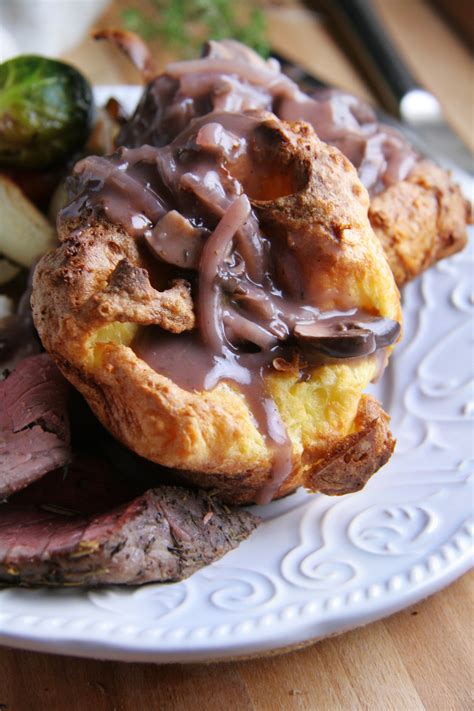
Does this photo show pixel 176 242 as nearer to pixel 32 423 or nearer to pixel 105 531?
pixel 32 423

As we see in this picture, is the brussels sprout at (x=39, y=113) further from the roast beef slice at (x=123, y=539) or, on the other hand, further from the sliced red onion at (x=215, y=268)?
the roast beef slice at (x=123, y=539)

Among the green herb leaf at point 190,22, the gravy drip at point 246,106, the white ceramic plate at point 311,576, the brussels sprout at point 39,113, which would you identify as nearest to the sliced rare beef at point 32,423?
the white ceramic plate at point 311,576

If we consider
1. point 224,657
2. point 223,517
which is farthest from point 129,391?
point 224,657

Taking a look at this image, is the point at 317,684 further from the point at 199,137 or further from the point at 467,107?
the point at 467,107

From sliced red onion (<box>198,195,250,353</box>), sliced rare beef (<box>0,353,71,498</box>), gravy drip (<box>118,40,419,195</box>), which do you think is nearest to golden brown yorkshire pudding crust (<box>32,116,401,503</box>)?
sliced red onion (<box>198,195,250,353</box>)

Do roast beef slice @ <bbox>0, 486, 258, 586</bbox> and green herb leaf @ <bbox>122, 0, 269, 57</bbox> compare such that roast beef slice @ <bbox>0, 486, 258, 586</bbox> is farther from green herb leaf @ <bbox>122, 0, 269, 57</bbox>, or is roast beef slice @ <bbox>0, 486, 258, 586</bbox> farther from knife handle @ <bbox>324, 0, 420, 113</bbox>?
green herb leaf @ <bbox>122, 0, 269, 57</bbox>
